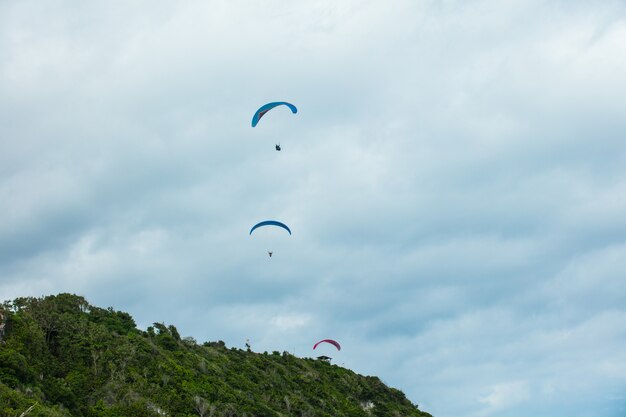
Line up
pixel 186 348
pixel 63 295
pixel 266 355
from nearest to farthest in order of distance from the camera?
pixel 63 295 → pixel 186 348 → pixel 266 355

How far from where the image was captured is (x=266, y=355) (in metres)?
89.4

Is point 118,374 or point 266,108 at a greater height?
point 266,108

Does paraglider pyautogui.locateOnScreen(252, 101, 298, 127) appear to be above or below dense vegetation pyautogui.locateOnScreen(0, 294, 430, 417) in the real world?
above

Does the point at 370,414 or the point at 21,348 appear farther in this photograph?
the point at 370,414

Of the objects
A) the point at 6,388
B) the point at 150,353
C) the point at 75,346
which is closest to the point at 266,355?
the point at 150,353

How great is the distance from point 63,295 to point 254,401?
68.7 feet

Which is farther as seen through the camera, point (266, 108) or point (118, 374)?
point (266, 108)

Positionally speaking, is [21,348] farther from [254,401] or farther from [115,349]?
[254,401]

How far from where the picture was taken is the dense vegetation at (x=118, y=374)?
51.3 m

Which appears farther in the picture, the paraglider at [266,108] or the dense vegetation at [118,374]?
the paraglider at [266,108]

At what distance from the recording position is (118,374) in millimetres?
56562

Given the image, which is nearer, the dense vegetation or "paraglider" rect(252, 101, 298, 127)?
the dense vegetation

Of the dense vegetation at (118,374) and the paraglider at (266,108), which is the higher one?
the paraglider at (266,108)

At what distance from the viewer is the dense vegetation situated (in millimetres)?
51312
